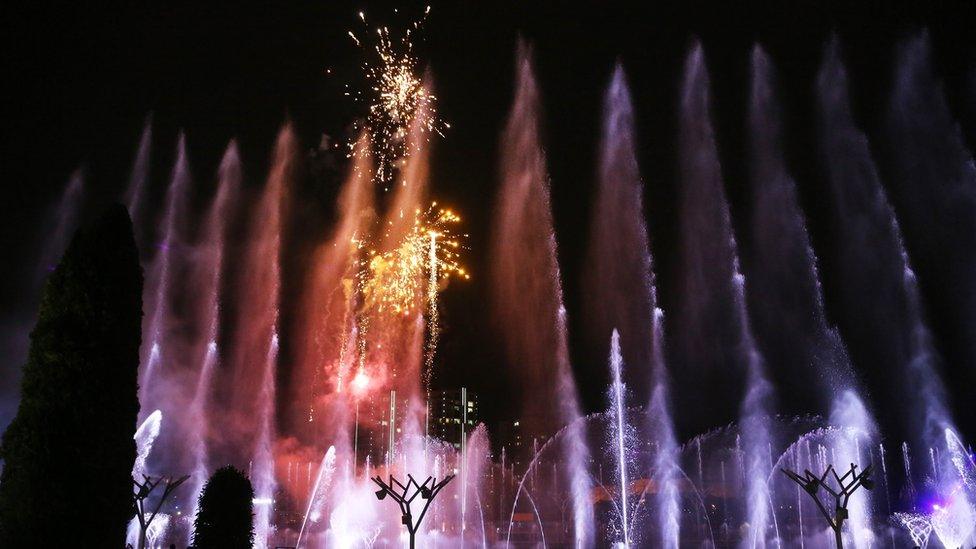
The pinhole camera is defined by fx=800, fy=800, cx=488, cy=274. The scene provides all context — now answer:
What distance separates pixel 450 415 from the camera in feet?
380

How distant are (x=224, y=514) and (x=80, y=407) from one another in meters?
8.00

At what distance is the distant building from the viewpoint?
110 metres

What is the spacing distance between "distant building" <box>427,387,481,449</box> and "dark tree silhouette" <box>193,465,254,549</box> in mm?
86715

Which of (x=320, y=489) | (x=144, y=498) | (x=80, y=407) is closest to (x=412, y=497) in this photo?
(x=144, y=498)

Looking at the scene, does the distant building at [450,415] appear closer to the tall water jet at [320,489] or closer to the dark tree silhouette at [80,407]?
the tall water jet at [320,489]

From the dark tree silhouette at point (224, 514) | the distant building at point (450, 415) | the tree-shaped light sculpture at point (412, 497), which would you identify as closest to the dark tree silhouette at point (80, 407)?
the dark tree silhouette at point (224, 514)

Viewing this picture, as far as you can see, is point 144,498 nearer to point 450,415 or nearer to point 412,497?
point 412,497

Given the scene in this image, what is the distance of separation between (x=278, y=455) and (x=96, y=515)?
5079 cm

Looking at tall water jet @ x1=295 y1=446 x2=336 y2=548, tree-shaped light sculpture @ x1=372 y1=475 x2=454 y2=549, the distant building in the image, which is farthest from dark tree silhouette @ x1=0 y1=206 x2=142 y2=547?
the distant building

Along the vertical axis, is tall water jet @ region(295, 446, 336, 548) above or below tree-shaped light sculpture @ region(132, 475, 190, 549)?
above

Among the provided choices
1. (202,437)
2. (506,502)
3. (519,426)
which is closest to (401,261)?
(202,437)

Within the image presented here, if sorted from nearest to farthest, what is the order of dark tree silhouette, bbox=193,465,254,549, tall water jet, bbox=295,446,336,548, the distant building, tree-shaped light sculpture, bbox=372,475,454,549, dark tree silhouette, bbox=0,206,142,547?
dark tree silhouette, bbox=0,206,142,547 → dark tree silhouette, bbox=193,465,254,549 → tree-shaped light sculpture, bbox=372,475,454,549 → tall water jet, bbox=295,446,336,548 → the distant building

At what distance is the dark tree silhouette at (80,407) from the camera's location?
12688 millimetres

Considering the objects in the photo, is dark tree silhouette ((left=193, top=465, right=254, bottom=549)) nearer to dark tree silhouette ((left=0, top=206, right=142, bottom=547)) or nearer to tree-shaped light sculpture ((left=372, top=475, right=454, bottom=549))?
tree-shaped light sculpture ((left=372, top=475, right=454, bottom=549))
